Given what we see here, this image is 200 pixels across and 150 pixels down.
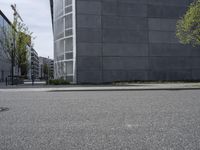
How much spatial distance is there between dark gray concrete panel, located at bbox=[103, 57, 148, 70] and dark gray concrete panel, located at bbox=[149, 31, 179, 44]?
115 inches

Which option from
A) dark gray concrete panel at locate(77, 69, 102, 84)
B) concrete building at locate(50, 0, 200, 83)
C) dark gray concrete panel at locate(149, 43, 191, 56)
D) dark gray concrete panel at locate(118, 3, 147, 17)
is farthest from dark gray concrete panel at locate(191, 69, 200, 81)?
dark gray concrete panel at locate(77, 69, 102, 84)

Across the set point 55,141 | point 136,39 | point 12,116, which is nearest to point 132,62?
point 136,39

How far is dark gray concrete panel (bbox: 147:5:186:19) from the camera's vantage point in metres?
41.4

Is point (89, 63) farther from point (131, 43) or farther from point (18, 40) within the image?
point (18, 40)

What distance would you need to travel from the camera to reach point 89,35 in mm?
38438

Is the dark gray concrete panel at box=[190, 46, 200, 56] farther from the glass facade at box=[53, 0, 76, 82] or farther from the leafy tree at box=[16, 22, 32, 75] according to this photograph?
the leafy tree at box=[16, 22, 32, 75]

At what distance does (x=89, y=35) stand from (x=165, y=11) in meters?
11.5

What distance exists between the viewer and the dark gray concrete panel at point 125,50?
39125 millimetres

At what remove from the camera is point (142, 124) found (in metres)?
8.30

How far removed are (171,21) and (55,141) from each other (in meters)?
38.7

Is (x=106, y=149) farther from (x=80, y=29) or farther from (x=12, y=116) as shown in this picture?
(x=80, y=29)

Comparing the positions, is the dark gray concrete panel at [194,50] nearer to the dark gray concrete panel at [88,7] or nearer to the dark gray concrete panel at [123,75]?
the dark gray concrete panel at [123,75]

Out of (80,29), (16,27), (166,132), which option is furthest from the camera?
(16,27)

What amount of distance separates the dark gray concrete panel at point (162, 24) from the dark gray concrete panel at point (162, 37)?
553 mm
